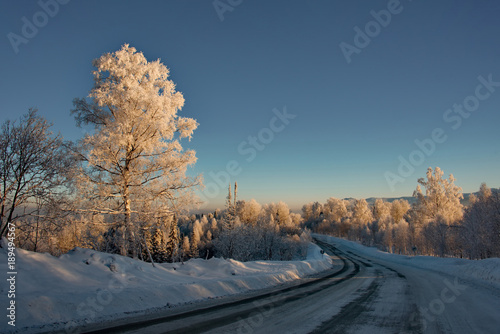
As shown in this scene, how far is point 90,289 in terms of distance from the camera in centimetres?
654

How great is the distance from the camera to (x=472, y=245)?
31641 millimetres

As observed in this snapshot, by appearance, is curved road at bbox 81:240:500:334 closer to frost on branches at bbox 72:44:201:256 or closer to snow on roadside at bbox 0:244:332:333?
snow on roadside at bbox 0:244:332:333

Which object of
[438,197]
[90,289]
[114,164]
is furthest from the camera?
[438,197]

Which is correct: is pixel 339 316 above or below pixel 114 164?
below

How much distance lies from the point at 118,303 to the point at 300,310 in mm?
4513

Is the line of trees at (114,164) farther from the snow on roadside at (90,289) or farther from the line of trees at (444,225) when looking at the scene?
the line of trees at (444,225)

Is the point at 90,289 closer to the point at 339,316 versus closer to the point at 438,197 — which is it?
the point at 339,316

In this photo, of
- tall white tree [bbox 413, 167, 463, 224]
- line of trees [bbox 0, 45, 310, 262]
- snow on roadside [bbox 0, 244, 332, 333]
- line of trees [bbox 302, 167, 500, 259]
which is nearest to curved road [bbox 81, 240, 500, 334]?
snow on roadside [bbox 0, 244, 332, 333]

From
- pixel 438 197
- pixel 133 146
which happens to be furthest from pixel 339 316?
pixel 438 197

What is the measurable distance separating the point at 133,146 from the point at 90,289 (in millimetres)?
6500

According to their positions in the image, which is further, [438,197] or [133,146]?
[438,197]

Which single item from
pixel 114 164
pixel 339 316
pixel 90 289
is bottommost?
pixel 339 316

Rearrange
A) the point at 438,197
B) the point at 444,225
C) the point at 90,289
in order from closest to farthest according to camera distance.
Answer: the point at 90,289
the point at 444,225
the point at 438,197

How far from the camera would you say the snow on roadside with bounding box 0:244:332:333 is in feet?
16.8
